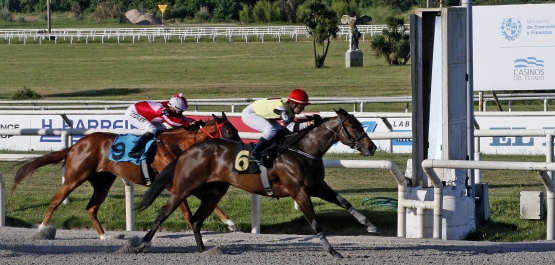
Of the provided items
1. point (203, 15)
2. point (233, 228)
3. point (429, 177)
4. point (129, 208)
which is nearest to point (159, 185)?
point (233, 228)

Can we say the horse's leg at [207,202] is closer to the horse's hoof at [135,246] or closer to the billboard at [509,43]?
the horse's hoof at [135,246]

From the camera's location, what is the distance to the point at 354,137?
301 inches

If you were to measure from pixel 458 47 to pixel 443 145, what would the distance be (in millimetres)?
940

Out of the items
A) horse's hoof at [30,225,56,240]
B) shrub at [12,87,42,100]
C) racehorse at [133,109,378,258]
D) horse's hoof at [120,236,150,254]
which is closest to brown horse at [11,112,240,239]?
horse's hoof at [30,225,56,240]

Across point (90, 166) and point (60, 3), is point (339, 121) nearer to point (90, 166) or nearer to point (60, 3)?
point (90, 166)

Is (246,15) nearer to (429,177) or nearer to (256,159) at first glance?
(429,177)

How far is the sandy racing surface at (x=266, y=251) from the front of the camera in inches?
284

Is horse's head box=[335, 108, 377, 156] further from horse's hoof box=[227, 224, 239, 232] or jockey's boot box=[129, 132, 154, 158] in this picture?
jockey's boot box=[129, 132, 154, 158]

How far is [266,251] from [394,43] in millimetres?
29627

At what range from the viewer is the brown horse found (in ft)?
29.7

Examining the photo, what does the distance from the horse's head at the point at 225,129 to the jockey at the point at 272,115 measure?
0.78 metres

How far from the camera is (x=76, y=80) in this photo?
3616 centimetres

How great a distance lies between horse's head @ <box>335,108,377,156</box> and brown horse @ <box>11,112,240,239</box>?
1634mm

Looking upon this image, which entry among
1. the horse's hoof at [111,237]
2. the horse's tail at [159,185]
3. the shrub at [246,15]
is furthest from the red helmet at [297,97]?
the shrub at [246,15]
